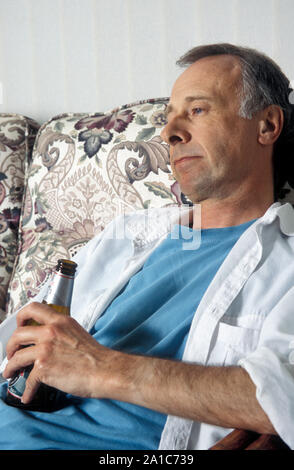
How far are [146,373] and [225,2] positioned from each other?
1.24m

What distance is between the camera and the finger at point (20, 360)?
773 mm

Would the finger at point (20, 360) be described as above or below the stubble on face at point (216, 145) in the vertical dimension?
below

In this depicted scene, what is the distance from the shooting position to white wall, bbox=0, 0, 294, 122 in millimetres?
1356

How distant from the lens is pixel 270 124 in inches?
41.8

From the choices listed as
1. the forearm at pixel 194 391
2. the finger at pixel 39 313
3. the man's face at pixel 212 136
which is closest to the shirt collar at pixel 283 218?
the man's face at pixel 212 136

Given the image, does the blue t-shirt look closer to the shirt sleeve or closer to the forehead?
the shirt sleeve

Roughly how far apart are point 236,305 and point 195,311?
84mm

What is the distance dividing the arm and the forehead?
2.10 ft

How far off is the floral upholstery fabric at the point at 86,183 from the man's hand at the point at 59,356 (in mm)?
455

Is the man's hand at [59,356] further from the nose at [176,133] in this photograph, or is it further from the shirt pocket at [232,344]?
the nose at [176,133]

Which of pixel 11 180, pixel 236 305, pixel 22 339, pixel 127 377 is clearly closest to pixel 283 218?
pixel 236 305

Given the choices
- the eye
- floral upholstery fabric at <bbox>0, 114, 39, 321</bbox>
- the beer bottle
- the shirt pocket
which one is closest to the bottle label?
the beer bottle

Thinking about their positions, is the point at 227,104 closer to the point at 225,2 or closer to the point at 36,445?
the point at 225,2

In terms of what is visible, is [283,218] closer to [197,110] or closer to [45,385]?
[197,110]
